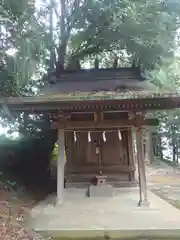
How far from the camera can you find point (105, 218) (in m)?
6.85

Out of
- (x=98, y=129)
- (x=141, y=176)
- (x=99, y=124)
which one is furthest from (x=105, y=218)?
(x=98, y=129)

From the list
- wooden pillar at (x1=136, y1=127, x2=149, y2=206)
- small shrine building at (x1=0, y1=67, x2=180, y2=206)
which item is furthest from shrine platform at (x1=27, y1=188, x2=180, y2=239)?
small shrine building at (x1=0, y1=67, x2=180, y2=206)

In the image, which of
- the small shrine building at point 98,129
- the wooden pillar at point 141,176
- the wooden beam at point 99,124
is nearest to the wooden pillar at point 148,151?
the small shrine building at point 98,129

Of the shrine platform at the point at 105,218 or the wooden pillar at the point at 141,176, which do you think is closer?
the shrine platform at the point at 105,218

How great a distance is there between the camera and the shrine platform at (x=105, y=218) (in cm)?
584

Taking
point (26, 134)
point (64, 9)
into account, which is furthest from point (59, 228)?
point (64, 9)

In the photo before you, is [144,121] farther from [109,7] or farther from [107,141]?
[109,7]

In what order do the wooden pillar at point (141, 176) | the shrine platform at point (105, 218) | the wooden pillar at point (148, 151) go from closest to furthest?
the shrine platform at point (105, 218)
the wooden pillar at point (141, 176)
the wooden pillar at point (148, 151)

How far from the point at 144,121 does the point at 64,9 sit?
5.89 m

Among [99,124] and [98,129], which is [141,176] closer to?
[99,124]

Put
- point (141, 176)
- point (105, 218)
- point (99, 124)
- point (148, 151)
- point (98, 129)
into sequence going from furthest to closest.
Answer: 1. point (148, 151)
2. point (98, 129)
3. point (99, 124)
4. point (141, 176)
5. point (105, 218)

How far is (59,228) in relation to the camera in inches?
239

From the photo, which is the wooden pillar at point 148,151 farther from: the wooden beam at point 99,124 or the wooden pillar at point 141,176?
the wooden pillar at point 141,176

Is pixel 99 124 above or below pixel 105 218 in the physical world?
above
